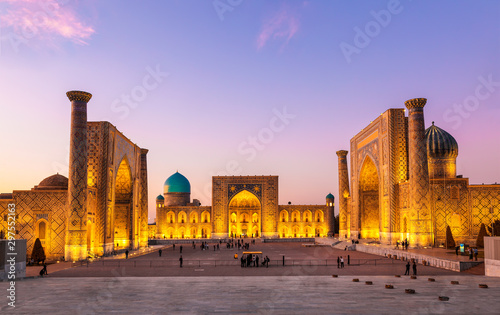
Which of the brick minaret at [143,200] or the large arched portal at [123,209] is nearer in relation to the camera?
the large arched portal at [123,209]

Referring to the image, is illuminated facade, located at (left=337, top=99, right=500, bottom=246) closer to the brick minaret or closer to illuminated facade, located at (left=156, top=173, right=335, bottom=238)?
illuminated facade, located at (left=156, top=173, right=335, bottom=238)

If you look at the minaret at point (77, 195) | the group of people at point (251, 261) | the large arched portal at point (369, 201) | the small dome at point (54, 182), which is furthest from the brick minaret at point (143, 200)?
the large arched portal at point (369, 201)

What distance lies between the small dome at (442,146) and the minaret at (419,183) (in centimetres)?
974

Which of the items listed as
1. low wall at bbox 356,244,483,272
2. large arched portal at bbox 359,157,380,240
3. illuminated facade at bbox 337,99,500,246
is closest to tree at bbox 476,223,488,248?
illuminated facade at bbox 337,99,500,246

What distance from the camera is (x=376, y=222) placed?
4416cm

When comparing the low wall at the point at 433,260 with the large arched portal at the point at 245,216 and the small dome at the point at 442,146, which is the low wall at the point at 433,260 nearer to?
the small dome at the point at 442,146

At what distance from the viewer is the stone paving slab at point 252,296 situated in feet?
38.4

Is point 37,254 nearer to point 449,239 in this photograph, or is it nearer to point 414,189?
point 414,189

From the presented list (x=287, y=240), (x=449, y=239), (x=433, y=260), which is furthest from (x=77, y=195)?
(x=287, y=240)

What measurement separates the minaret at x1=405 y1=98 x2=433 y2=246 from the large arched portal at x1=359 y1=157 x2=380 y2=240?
40.4 feet

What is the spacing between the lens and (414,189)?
102ft

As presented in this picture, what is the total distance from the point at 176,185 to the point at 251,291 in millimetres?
52912

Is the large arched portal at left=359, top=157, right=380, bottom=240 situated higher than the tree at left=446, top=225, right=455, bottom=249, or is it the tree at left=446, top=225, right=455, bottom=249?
the large arched portal at left=359, top=157, right=380, bottom=240

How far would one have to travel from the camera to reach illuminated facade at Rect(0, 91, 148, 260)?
26.8 metres
